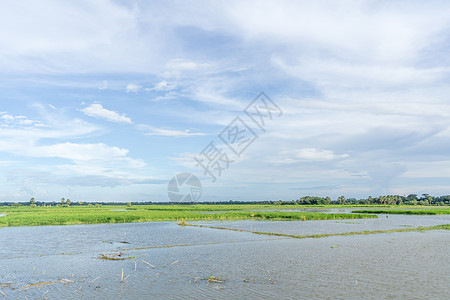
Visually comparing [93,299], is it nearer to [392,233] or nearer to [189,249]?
[189,249]

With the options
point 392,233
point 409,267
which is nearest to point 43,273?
point 409,267

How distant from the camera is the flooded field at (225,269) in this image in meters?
13.4

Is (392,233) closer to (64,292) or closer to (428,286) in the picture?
(428,286)

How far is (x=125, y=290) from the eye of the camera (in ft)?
45.0

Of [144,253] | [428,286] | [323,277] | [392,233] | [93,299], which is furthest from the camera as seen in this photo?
[392,233]

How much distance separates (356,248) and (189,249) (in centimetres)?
1257

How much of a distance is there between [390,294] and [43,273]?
52.8 feet

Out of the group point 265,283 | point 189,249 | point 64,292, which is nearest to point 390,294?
point 265,283

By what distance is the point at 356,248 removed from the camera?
2481 centimetres

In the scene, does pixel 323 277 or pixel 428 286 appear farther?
pixel 323 277

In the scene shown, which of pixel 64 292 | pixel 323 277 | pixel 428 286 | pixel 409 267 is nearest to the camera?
pixel 64 292

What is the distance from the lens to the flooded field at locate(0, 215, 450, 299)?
529 inches

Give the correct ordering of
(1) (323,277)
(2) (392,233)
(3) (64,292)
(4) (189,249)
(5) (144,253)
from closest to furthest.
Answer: (3) (64,292) < (1) (323,277) < (5) (144,253) < (4) (189,249) < (2) (392,233)

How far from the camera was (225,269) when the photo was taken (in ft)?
57.6
